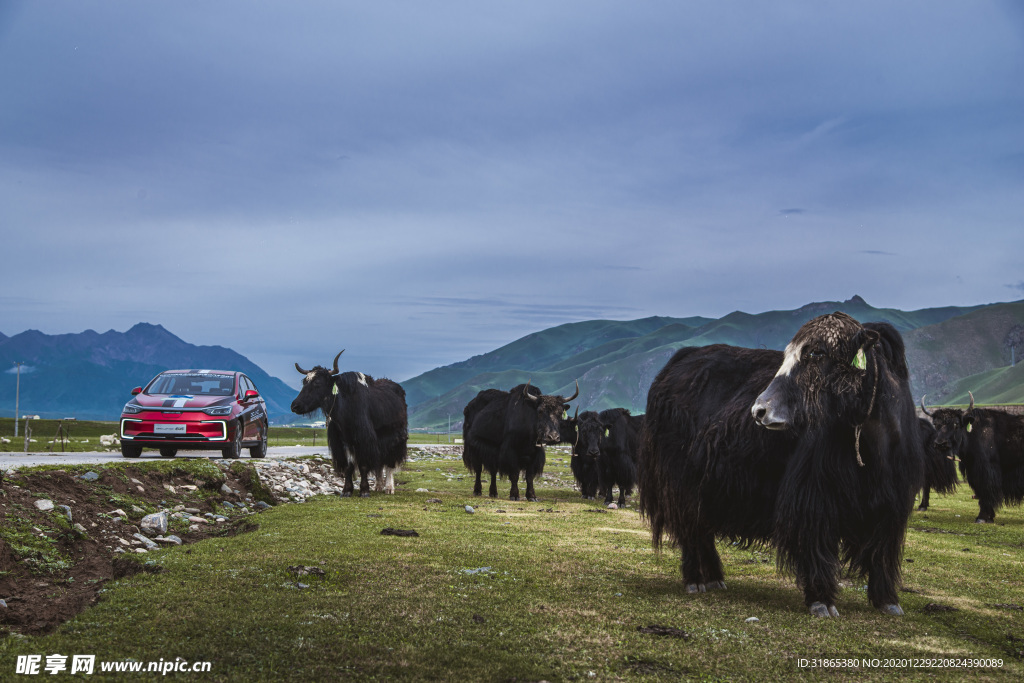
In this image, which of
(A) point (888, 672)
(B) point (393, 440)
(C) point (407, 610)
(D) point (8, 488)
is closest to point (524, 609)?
(C) point (407, 610)

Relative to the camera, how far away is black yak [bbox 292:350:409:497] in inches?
650

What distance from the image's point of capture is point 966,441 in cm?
1823

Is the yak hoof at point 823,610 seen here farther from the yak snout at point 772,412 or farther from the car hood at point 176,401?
the car hood at point 176,401

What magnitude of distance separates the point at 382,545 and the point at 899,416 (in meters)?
6.27

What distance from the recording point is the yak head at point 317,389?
1634cm

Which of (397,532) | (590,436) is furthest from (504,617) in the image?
(590,436)

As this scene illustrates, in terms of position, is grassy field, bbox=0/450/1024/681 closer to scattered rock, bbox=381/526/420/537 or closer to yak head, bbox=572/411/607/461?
scattered rock, bbox=381/526/420/537

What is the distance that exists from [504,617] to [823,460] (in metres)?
3.02

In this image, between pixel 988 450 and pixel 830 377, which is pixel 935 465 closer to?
pixel 988 450

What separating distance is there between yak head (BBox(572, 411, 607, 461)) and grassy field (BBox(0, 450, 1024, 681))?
8335 mm

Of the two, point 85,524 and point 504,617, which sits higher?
point 85,524

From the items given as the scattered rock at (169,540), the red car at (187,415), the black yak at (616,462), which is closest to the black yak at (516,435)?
the black yak at (616,462)

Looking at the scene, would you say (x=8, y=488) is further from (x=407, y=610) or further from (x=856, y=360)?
(x=856, y=360)

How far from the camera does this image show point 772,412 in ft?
19.8
